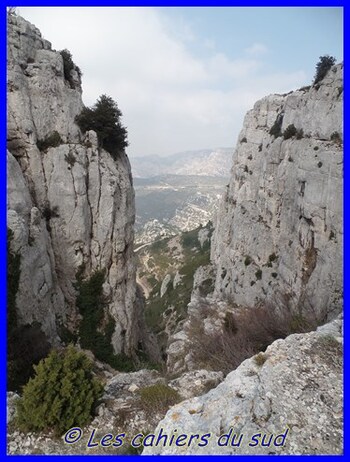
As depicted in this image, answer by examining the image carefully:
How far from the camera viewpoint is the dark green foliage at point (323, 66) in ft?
103

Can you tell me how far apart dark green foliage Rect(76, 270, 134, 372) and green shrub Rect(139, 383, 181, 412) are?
12.8m

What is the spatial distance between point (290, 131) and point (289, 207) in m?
9.40

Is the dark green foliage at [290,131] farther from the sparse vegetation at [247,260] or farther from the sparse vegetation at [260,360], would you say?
the sparse vegetation at [260,360]

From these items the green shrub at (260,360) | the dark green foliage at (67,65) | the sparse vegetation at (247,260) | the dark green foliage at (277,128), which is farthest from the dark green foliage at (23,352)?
the dark green foliage at (277,128)

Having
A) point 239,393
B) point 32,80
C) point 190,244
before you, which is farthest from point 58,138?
point 190,244

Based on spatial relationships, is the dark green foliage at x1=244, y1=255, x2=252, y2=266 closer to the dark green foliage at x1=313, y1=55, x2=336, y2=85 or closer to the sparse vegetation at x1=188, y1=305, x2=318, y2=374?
the sparse vegetation at x1=188, y1=305, x2=318, y2=374

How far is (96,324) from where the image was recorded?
26.0 metres

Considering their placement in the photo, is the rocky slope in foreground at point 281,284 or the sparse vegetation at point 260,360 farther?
the sparse vegetation at point 260,360

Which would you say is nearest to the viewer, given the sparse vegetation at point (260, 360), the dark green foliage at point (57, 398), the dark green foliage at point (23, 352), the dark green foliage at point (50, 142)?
the dark green foliage at point (57, 398)

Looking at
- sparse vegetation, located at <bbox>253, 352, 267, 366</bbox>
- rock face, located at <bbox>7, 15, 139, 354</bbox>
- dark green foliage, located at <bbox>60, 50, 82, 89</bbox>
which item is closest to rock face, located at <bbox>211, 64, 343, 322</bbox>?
sparse vegetation, located at <bbox>253, 352, 267, 366</bbox>

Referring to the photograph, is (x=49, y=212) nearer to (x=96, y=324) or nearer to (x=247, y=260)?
(x=96, y=324)

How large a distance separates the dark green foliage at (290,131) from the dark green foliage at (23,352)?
33451mm

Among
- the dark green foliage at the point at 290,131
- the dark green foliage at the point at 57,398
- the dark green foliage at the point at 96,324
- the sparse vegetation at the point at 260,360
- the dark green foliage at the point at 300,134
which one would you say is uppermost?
the dark green foliage at the point at 290,131

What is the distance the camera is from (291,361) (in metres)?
11.8
